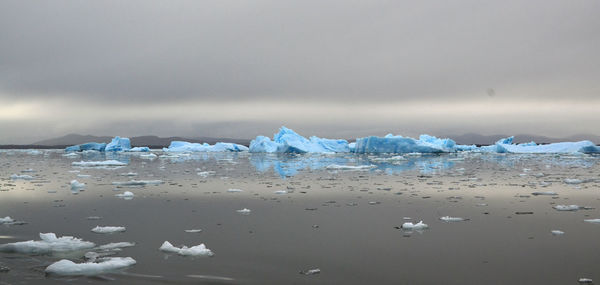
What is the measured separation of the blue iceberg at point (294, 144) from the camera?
3959cm

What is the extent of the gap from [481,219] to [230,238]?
11.1 feet

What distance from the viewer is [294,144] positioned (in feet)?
128

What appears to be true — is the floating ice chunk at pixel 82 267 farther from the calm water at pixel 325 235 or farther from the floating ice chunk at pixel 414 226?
the floating ice chunk at pixel 414 226

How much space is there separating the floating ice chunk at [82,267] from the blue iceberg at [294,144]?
34831 mm

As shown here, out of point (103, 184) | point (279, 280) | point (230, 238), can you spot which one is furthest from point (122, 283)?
point (103, 184)

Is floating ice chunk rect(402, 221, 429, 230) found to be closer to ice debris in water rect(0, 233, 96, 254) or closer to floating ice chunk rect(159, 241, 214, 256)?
floating ice chunk rect(159, 241, 214, 256)

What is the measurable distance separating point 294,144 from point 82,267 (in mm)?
35442

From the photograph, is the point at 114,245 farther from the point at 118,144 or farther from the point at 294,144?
the point at 118,144

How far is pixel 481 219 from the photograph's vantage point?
20.1 ft

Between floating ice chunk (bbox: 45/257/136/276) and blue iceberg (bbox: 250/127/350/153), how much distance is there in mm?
34831

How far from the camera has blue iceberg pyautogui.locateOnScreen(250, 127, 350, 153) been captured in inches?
1559

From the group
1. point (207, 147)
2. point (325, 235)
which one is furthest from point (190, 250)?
point (207, 147)

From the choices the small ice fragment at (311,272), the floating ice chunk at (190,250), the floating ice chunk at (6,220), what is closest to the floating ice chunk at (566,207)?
the small ice fragment at (311,272)

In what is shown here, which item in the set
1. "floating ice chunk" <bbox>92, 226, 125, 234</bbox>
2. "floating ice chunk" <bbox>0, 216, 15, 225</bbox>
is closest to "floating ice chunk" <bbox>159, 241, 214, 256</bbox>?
"floating ice chunk" <bbox>92, 226, 125, 234</bbox>
